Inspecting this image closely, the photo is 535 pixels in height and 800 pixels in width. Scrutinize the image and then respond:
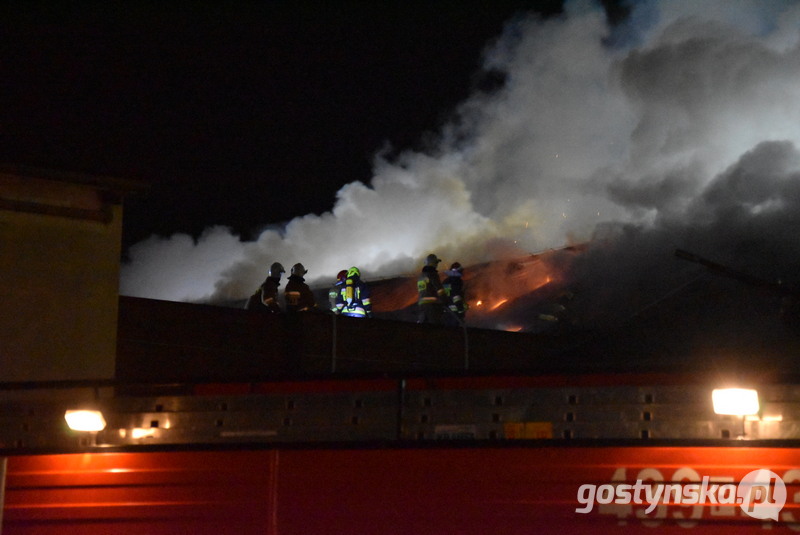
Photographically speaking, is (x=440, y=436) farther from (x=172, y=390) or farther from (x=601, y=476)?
(x=172, y=390)

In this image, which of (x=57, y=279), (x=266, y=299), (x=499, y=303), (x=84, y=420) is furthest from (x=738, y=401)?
(x=499, y=303)

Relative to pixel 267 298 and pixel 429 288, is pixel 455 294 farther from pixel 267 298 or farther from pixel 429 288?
pixel 267 298

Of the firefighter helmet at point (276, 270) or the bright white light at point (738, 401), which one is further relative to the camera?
Answer: the firefighter helmet at point (276, 270)

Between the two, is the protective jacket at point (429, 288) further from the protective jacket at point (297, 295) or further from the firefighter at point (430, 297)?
the protective jacket at point (297, 295)

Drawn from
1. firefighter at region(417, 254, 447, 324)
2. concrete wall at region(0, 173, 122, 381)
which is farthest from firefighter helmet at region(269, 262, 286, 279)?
concrete wall at region(0, 173, 122, 381)

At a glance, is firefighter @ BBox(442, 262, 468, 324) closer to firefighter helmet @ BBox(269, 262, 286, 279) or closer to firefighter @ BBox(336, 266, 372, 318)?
firefighter @ BBox(336, 266, 372, 318)

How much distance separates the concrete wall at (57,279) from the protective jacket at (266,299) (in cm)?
468

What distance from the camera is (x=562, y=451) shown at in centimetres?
421

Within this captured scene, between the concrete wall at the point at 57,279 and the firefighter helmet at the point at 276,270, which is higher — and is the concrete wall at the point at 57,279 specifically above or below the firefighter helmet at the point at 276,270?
below

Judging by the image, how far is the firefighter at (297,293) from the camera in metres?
A: 14.6

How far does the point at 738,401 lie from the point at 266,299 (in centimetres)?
1118

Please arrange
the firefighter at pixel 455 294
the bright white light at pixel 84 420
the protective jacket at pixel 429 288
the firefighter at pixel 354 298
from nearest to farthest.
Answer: the bright white light at pixel 84 420 → the firefighter at pixel 354 298 → the protective jacket at pixel 429 288 → the firefighter at pixel 455 294

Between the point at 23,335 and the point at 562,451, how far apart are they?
6694 millimetres

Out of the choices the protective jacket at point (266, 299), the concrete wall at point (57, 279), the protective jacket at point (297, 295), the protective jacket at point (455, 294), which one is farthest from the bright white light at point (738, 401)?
the protective jacket at point (455, 294)
